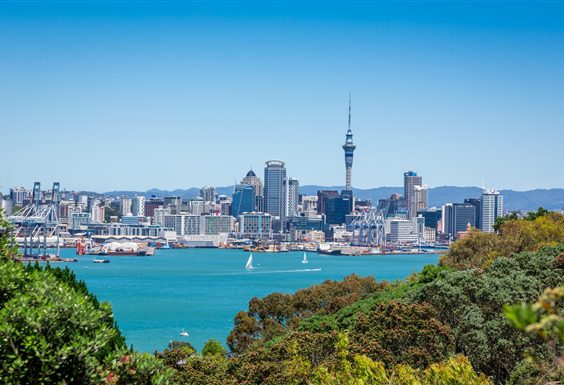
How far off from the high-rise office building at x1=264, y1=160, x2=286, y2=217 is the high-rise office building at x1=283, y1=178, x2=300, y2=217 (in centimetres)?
83

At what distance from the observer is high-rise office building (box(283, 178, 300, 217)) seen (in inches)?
5408

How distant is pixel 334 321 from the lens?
1223cm

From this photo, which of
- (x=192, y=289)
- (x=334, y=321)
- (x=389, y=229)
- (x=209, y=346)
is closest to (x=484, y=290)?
(x=334, y=321)

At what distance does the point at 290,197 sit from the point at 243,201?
12.3 m

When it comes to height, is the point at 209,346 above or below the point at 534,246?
below

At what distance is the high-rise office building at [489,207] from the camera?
122m

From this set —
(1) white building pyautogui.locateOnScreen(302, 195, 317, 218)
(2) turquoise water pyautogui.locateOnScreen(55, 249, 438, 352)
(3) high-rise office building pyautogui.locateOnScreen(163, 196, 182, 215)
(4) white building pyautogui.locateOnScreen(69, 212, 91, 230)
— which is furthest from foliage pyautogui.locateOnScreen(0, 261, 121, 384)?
(1) white building pyautogui.locateOnScreen(302, 195, 317, 218)

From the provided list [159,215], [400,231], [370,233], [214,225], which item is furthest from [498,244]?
[159,215]

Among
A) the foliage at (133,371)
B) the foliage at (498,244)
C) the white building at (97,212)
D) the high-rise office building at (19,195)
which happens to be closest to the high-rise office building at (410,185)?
the white building at (97,212)

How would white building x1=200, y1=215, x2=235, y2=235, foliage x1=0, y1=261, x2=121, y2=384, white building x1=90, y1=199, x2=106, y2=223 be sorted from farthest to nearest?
white building x1=90, y1=199, x2=106, y2=223 < white building x1=200, y1=215, x2=235, y2=235 < foliage x1=0, y1=261, x2=121, y2=384

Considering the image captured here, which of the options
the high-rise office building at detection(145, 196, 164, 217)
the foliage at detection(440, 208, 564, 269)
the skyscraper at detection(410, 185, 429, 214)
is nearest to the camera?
the foliage at detection(440, 208, 564, 269)

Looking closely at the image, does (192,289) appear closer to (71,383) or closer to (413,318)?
(413,318)

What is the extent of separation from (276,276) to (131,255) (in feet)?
104

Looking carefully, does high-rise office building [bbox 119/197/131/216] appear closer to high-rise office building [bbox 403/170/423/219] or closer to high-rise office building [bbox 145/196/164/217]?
high-rise office building [bbox 145/196/164/217]
